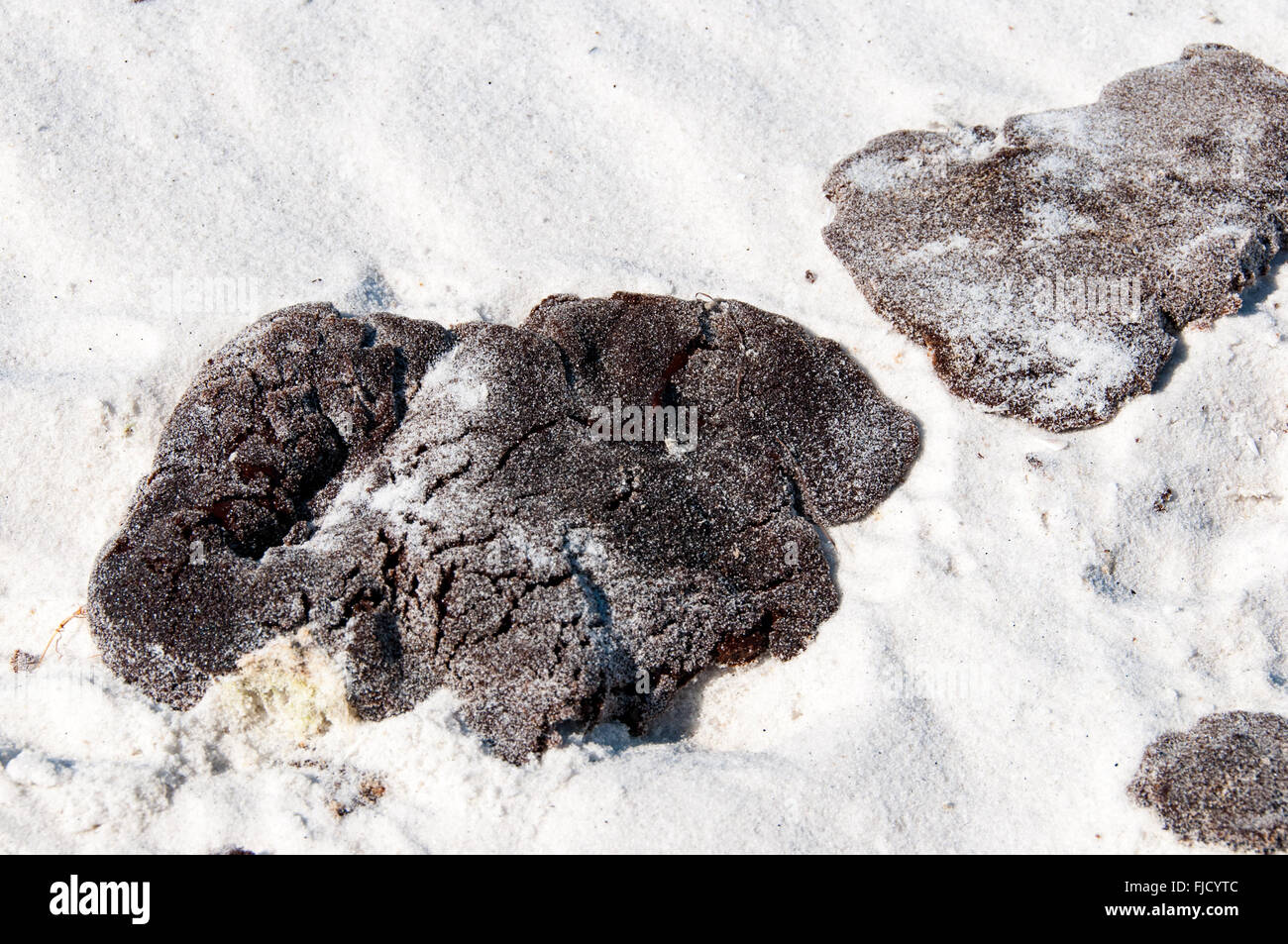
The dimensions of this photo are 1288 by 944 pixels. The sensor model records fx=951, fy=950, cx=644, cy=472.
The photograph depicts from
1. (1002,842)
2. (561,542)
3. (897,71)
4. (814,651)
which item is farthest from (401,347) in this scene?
(897,71)

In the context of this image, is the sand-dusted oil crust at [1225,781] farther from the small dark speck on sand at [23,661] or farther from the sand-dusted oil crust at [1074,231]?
the small dark speck on sand at [23,661]

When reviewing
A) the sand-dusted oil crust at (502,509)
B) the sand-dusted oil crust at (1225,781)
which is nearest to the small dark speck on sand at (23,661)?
the sand-dusted oil crust at (502,509)

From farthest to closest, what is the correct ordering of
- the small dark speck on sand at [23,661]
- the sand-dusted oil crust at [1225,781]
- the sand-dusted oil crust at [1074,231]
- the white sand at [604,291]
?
the sand-dusted oil crust at [1074,231] → the small dark speck on sand at [23,661] → the white sand at [604,291] → the sand-dusted oil crust at [1225,781]

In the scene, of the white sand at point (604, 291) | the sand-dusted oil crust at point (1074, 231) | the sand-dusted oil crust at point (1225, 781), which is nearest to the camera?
the sand-dusted oil crust at point (1225, 781)

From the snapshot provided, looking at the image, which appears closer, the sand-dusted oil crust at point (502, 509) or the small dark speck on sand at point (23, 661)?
the sand-dusted oil crust at point (502, 509)

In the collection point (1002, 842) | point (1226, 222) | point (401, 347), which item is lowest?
point (1002, 842)

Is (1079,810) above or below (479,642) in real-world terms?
below

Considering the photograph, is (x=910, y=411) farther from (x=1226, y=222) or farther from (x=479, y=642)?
(x=479, y=642)

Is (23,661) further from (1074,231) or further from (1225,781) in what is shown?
(1074,231)
